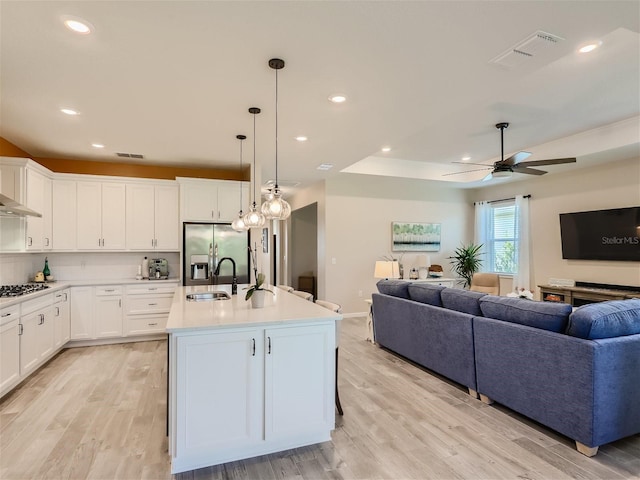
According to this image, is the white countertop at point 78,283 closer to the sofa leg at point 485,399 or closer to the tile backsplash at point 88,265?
the tile backsplash at point 88,265

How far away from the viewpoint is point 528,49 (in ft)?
7.26

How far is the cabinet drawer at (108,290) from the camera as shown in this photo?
477 cm

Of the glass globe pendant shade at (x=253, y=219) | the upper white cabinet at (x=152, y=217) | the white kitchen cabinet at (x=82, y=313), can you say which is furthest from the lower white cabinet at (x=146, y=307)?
the glass globe pendant shade at (x=253, y=219)

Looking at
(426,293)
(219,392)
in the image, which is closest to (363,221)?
(426,293)

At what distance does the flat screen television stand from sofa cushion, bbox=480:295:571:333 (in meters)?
3.54

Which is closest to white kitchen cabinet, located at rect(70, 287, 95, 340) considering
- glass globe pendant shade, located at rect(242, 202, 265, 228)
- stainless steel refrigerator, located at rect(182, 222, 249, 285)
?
stainless steel refrigerator, located at rect(182, 222, 249, 285)

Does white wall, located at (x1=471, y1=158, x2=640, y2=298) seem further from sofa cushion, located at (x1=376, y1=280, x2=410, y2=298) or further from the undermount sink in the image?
the undermount sink

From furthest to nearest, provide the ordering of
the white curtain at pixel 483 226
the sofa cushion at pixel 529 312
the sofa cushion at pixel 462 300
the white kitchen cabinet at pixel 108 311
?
the white curtain at pixel 483 226 < the white kitchen cabinet at pixel 108 311 < the sofa cushion at pixel 462 300 < the sofa cushion at pixel 529 312

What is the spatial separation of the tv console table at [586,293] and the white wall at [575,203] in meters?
0.11

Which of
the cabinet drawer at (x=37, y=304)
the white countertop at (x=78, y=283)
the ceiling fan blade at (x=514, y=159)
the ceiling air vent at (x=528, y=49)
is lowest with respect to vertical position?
the cabinet drawer at (x=37, y=304)

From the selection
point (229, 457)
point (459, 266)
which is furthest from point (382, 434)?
point (459, 266)

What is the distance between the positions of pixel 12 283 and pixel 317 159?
164 inches

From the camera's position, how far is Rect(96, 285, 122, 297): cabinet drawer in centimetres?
477

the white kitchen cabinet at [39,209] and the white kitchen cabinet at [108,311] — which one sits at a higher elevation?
the white kitchen cabinet at [39,209]
